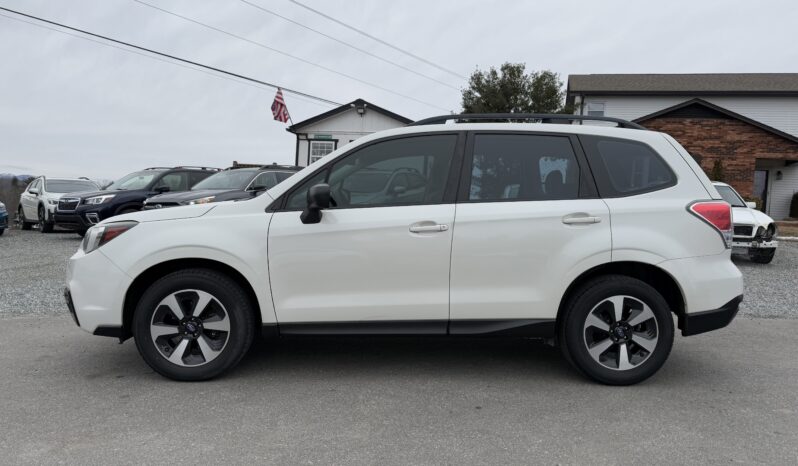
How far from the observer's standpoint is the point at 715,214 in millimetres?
4148

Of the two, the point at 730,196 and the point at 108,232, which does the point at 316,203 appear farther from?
the point at 730,196

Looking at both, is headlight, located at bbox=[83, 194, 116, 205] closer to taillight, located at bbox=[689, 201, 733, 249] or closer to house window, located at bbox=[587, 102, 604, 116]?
taillight, located at bbox=[689, 201, 733, 249]

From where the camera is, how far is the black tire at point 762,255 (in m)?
11.4

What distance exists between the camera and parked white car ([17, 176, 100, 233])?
54.1ft

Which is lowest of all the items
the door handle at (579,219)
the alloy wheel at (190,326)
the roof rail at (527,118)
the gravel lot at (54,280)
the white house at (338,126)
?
the gravel lot at (54,280)

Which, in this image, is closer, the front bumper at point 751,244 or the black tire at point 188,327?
the black tire at point 188,327

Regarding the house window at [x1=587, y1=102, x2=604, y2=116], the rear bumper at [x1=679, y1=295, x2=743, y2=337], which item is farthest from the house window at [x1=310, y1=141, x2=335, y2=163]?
the rear bumper at [x1=679, y1=295, x2=743, y2=337]

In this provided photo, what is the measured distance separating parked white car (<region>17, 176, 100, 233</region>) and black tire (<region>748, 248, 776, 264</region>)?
53.4ft

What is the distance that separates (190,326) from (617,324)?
118 inches

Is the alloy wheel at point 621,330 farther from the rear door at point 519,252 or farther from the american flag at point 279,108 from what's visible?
the american flag at point 279,108

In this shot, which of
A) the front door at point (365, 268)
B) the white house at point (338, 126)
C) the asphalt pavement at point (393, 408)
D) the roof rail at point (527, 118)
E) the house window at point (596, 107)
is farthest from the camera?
the white house at point (338, 126)

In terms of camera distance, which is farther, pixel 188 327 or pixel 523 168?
pixel 523 168

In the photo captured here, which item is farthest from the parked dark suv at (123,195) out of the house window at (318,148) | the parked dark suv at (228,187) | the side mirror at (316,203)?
the house window at (318,148)

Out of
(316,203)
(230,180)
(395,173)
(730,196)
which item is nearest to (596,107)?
(730,196)
